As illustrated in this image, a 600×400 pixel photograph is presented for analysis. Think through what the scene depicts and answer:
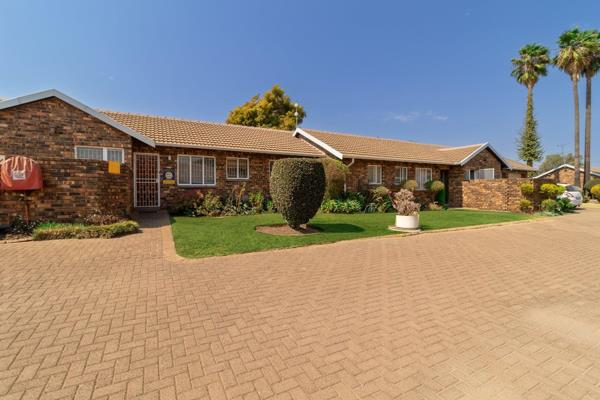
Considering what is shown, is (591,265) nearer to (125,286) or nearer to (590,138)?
(125,286)

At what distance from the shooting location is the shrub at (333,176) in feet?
48.1

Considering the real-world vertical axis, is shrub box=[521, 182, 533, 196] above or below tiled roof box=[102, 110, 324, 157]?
below

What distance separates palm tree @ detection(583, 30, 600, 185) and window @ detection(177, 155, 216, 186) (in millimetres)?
33006

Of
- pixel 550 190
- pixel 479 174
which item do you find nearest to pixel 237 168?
pixel 550 190

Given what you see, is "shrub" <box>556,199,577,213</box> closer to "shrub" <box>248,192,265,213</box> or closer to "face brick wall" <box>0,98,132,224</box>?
"shrub" <box>248,192,265,213</box>

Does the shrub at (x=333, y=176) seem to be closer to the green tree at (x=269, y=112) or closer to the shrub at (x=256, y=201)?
the shrub at (x=256, y=201)

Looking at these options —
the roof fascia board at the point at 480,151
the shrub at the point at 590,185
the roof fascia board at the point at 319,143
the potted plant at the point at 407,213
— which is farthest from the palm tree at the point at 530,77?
the potted plant at the point at 407,213

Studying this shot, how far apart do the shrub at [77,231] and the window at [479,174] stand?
74.8 feet

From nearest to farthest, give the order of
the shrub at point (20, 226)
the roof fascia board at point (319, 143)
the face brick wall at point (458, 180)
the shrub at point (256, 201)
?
the shrub at point (20, 226), the shrub at point (256, 201), the roof fascia board at point (319, 143), the face brick wall at point (458, 180)

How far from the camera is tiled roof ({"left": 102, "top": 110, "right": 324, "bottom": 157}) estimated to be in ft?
43.5

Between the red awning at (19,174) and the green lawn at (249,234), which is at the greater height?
the red awning at (19,174)

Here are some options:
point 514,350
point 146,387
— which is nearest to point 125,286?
point 146,387

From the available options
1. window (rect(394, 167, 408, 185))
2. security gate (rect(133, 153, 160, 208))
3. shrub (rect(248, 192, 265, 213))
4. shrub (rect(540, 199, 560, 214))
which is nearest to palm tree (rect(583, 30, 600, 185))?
shrub (rect(540, 199, 560, 214))

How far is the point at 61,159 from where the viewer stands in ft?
28.0
